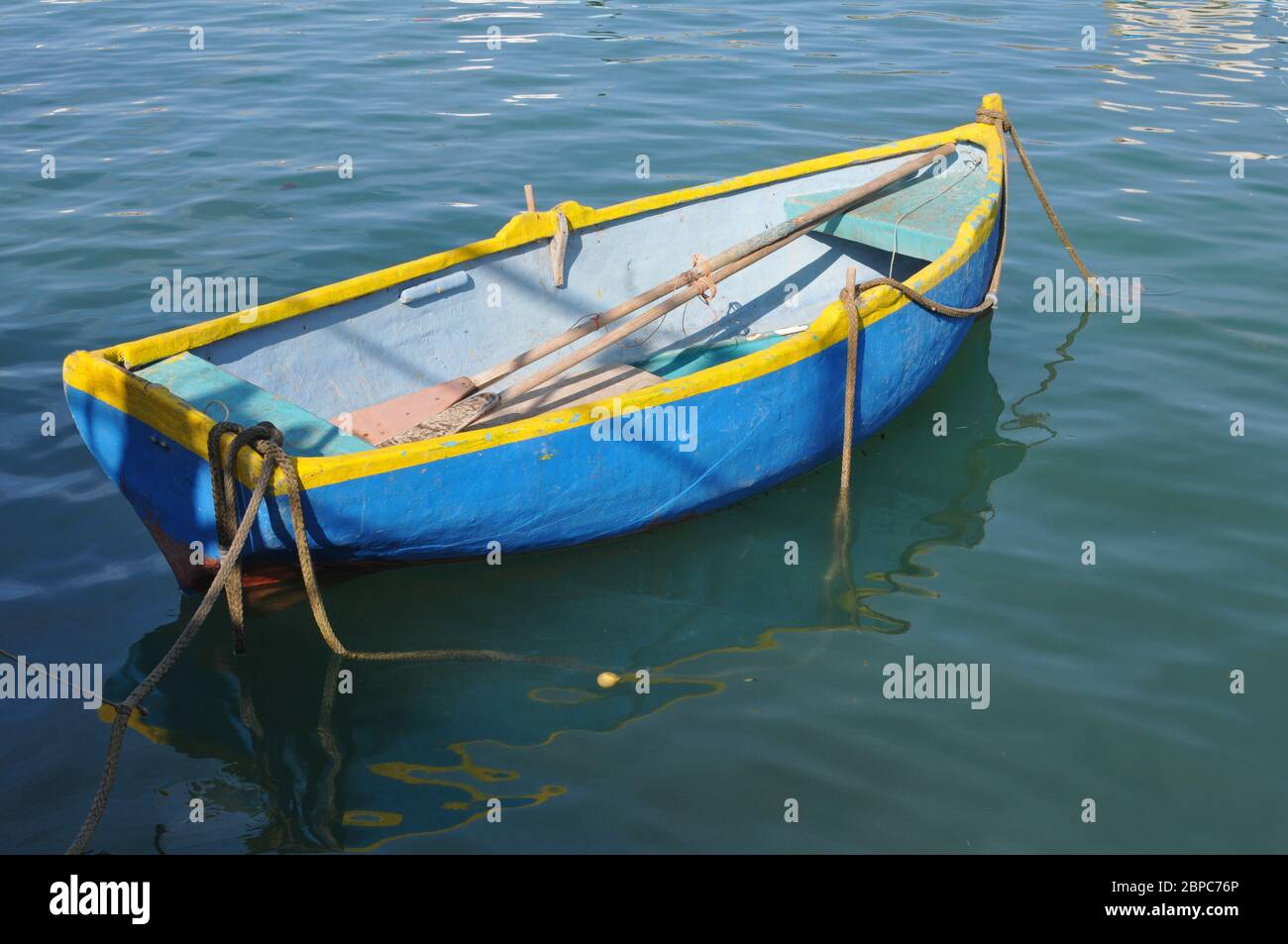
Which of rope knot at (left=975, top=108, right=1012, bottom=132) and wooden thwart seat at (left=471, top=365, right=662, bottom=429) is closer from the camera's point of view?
wooden thwart seat at (left=471, top=365, right=662, bottom=429)

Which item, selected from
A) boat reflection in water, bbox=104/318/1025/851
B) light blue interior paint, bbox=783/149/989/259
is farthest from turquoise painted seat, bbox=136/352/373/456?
light blue interior paint, bbox=783/149/989/259

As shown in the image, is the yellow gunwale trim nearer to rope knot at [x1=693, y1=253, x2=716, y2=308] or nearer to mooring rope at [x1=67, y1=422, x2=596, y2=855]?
mooring rope at [x1=67, y1=422, x2=596, y2=855]

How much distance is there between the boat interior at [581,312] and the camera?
239 inches

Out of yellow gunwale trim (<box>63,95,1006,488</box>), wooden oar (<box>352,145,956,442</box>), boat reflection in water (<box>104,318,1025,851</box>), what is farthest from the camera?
wooden oar (<box>352,145,956,442</box>)

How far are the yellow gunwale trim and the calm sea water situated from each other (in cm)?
90

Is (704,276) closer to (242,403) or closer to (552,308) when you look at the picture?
(552,308)

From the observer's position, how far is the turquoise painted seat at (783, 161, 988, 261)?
792cm

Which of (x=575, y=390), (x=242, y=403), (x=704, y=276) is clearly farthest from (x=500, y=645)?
(x=704, y=276)

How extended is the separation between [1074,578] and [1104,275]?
4175 mm

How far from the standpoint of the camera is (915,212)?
26.9 feet

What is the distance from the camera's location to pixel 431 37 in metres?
15.5

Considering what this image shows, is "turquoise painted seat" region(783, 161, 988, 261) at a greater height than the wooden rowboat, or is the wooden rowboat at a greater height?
"turquoise painted seat" region(783, 161, 988, 261)

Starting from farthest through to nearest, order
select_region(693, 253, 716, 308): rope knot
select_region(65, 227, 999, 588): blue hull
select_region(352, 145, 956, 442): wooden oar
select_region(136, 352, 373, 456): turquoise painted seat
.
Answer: select_region(693, 253, 716, 308): rope knot, select_region(352, 145, 956, 442): wooden oar, select_region(136, 352, 373, 456): turquoise painted seat, select_region(65, 227, 999, 588): blue hull

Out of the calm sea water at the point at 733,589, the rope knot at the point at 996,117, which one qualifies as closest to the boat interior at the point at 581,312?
the rope knot at the point at 996,117
